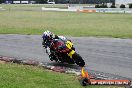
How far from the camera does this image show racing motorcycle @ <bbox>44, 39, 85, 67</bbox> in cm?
1420

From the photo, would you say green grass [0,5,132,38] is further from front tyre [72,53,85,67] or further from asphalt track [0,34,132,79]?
front tyre [72,53,85,67]

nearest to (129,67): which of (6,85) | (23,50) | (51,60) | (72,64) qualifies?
(72,64)

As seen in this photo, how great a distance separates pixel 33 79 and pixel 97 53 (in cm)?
736

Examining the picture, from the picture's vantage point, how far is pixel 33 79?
10.8 m

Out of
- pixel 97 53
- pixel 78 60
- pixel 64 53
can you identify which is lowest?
pixel 97 53

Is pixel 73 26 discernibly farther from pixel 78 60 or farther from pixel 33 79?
pixel 33 79

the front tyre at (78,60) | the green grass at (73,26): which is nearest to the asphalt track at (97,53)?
the front tyre at (78,60)

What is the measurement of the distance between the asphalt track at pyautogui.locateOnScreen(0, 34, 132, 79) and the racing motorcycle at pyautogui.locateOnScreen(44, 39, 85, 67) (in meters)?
0.55

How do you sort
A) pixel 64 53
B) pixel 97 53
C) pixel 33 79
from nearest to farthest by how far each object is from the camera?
pixel 33 79, pixel 64 53, pixel 97 53

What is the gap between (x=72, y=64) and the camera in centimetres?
1462

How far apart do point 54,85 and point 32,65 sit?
411 centimetres

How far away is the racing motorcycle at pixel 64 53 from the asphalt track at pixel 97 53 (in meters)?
0.55

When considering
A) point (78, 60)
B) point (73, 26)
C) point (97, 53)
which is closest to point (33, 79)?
point (78, 60)

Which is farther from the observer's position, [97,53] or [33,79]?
[97,53]
